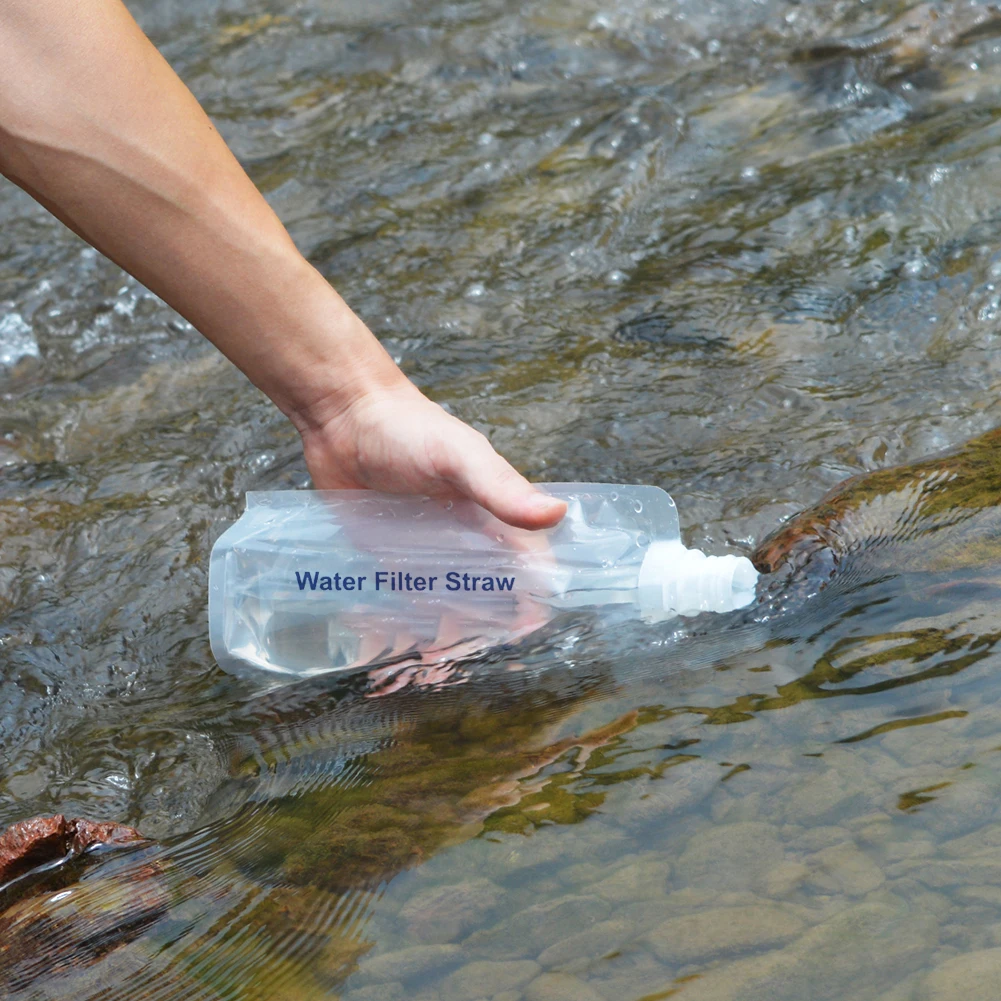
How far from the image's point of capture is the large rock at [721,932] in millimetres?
1381

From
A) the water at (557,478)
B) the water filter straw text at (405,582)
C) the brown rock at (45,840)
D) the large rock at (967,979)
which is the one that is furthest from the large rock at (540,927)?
the water filter straw text at (405,582)

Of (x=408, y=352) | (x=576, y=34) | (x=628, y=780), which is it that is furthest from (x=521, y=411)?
(x=576, y=34)

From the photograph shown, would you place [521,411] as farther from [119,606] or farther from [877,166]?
[877,166]

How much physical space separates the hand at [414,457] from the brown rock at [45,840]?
31.0 inches

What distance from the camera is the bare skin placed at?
192cm

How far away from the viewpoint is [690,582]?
2.02 metres

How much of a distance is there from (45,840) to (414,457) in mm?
891

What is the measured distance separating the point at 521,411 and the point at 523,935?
Answer: 1.73 m

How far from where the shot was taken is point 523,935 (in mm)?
1449

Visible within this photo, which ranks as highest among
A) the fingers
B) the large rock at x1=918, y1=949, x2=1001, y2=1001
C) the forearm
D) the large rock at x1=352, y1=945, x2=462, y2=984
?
the forearm

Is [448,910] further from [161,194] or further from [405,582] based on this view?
[161,194]

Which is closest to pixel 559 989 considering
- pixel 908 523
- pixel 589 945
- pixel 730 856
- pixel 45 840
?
pixel 589 945

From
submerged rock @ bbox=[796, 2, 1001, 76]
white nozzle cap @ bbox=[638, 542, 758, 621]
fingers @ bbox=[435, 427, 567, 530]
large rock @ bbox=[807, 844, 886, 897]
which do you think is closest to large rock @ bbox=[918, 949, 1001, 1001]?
large rock @ bbox=[807, 844, 886, 897]

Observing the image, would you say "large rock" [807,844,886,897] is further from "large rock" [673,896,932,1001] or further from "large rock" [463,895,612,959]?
"large rock" [463,895,612,959]
